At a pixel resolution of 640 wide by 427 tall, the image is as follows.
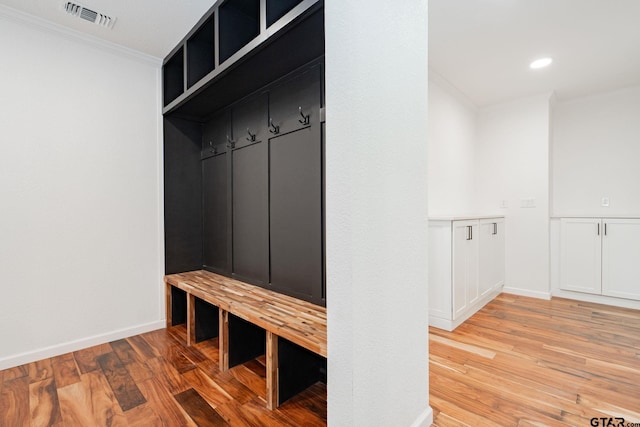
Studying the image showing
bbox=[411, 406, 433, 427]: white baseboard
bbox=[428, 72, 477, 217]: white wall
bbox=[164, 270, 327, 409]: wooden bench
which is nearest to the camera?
bbox=[411, 406, 433, 427]: white baseboard

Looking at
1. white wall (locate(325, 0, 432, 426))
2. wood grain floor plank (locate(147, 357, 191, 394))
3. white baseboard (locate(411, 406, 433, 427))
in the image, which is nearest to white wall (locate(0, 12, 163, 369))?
wood grain floor plank (locate(147, 357, 191, 394))

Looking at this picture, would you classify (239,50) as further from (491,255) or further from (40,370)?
(491,255)

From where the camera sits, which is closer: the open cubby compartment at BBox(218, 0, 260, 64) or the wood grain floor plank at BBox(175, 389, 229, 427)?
the wood grain floor plank at BBox(175, 389, 229, 427)

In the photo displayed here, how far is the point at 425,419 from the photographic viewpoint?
1418mm

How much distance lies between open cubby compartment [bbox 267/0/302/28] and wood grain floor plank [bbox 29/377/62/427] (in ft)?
7.75

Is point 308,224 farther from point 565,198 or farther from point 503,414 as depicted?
point 565,198

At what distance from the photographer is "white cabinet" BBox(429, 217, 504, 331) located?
8.62 ft

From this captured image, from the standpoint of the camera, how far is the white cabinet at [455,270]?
103 inches

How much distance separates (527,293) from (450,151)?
6.65 feet

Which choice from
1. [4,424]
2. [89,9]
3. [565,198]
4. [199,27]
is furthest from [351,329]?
[565,198]

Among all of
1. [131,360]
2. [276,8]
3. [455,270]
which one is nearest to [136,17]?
[276,8]

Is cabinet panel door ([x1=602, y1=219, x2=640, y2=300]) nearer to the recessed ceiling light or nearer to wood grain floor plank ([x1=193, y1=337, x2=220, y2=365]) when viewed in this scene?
the recessed ceiling light

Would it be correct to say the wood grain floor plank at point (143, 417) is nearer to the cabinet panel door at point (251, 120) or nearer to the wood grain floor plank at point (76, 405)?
the wood grain floor plank at point (76, 405)

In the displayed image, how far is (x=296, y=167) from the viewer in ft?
6.74
